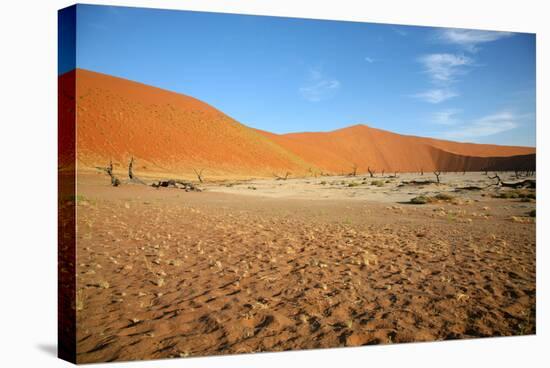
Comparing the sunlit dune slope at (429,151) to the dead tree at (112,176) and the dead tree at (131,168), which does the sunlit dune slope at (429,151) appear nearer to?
the dead tree at (131,168)

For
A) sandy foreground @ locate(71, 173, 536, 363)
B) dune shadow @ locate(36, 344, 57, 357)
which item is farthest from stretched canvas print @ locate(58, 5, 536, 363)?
dune shadow @ locate(36, 344, 57, 357)

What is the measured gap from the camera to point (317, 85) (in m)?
5.87

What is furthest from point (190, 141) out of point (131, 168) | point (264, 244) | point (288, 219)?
point (288, 219)

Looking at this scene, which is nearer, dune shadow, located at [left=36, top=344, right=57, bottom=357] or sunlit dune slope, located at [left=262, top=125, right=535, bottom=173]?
dune shadow, located at [left=36, top=344, right=57, bottom=357]

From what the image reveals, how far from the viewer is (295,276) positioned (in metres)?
5.12

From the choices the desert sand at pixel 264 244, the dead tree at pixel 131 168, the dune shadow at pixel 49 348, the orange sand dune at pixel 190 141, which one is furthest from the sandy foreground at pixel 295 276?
the dune shadow at pixel 49 348

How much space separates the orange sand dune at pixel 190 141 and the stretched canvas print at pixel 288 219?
0.12ft

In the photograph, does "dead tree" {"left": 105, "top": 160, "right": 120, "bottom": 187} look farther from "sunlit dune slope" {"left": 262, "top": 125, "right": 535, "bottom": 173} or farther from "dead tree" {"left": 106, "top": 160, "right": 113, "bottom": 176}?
"sunlit dune slope" {"left": 262, "top": 125, "right": 535, "bottom": 173}

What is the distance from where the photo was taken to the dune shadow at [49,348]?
467 centimetres

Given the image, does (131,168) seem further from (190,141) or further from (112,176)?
(190,141)

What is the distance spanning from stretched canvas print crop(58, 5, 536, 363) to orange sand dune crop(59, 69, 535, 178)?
Result: 1.4 inches

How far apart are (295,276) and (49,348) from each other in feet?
9.36

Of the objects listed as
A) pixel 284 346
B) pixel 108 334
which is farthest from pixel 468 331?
pixel 108 334

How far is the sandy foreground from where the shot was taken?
13.9 feet
